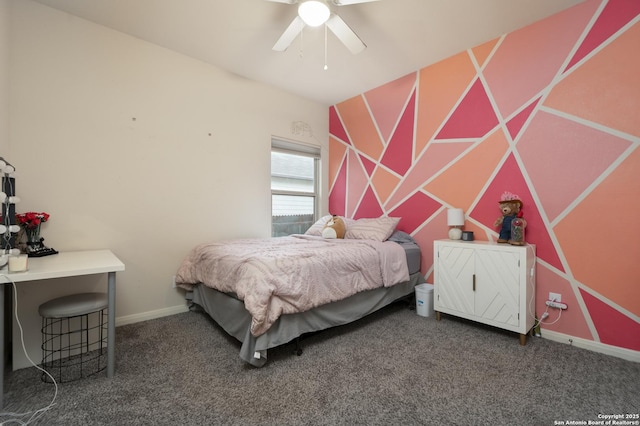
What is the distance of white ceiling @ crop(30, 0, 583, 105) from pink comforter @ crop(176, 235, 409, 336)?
191cm

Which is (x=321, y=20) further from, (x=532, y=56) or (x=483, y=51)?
(x=532, y=56)

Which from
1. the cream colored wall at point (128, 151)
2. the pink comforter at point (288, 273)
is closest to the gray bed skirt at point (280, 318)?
the pink comforter at point (288, 273)

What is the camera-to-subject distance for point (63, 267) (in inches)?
61.9

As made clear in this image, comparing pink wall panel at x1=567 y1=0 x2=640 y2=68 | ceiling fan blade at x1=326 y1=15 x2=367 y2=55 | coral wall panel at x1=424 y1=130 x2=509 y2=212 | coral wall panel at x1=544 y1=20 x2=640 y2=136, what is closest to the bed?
coral wall panel at x1=424 y1=130 x2=509 y2=212

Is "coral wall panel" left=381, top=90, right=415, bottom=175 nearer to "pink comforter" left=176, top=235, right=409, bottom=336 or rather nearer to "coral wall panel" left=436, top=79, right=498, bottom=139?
"coral wall panel" left=436, top=79, right=498, bottom=139

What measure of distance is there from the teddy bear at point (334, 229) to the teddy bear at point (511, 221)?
5.09ft

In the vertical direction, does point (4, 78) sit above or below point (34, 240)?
above

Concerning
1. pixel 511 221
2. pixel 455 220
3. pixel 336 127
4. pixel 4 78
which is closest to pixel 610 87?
pixel 511 221

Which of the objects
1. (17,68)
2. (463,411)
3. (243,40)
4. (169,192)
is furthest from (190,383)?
(243,40)

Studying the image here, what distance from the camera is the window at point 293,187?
3770mm

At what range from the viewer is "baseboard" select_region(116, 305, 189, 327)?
2.51m

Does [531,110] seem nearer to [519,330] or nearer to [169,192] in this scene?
[519,330]

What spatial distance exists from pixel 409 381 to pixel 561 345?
4.65 ft

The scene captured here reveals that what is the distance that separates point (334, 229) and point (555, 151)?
6.96 feet
